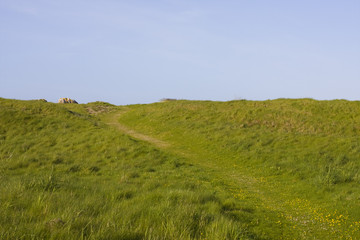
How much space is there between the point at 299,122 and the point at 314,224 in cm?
2090

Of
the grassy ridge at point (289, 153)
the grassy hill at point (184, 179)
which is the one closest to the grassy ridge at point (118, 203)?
A: the grassy hill at point (184, 179)

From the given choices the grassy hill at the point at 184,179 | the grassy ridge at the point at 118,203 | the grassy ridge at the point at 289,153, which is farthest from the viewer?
the grassy ridge at the point at 289,153

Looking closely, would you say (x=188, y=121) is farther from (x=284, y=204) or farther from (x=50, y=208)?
(x=50, y=208)

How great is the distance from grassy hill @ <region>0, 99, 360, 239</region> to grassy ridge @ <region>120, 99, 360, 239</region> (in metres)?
0.07

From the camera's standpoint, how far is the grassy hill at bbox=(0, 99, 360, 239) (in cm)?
507

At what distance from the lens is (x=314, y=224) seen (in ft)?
24.0

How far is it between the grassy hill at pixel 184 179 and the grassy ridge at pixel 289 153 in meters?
0.07

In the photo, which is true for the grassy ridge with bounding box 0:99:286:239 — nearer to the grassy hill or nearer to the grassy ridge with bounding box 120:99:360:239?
the grassy hill

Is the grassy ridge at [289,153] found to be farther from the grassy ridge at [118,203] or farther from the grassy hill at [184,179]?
the grassy ridge at [118,203]

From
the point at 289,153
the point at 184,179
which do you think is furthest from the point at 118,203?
the point at 289,153

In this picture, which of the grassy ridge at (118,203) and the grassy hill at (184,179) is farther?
the grassy hill at (184,179)

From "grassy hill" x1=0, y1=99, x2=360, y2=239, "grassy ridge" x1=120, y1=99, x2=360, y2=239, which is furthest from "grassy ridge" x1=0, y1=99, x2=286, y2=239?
"grassy ridge" x1=120, y1=99, x2=360, y2=239

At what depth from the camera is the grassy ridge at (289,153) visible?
8.36m

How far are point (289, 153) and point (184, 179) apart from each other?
319 inches
